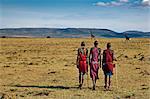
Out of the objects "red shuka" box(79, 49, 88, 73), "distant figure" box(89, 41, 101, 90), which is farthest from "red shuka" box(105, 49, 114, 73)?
"red shuka" box(79, 49, 88, 73)

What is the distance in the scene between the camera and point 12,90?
16625mm

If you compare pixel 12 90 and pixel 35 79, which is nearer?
pixel 12 90

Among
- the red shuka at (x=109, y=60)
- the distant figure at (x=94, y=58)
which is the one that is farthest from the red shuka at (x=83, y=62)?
the red shuka at (x=109, y=60)

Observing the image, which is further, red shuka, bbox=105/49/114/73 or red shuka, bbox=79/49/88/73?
red shuka, bbox=79/49/88/73

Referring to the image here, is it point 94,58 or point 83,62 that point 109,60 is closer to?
point 94,58

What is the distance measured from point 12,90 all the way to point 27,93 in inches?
45.3

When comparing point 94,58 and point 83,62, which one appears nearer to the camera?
point 94,58

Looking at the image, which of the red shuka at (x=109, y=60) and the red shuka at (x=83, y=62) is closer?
the red shuka at (x=109, y=60)

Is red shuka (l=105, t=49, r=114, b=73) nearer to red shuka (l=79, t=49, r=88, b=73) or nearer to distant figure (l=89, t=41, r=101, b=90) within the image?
distant figure (l=89, t=41, r=101, b=90)

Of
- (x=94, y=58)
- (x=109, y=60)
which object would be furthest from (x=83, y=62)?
(x=109, y=60)

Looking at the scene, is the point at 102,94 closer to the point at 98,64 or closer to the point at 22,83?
the point at 98,64

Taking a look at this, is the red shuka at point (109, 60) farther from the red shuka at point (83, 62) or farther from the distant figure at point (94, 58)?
the red shuka at point (83, 62)

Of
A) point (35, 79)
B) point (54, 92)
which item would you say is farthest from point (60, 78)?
point (54, 92)

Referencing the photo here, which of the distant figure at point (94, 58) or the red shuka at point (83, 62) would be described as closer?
the distant figure at point (94, 58)
